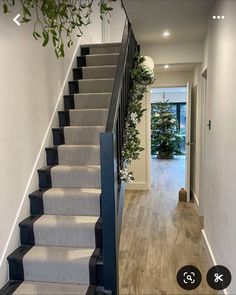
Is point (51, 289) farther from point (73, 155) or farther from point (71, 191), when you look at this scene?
point (73, 155)

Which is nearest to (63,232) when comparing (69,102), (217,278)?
(217,278)

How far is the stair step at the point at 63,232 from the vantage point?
229 centimetres

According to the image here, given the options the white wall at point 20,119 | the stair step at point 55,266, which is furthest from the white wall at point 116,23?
the stair step at point 55,266

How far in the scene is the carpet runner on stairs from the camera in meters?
2.10

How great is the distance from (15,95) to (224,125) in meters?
1.74

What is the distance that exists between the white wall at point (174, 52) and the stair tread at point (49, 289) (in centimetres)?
343

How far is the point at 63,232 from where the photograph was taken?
2332 millimetres

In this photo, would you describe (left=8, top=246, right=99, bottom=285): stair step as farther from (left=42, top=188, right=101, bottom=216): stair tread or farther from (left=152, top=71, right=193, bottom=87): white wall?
(left=152, top=71, right=193, bottom=87): white wall

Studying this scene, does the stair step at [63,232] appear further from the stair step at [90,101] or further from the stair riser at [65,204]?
the stair step at [90,101]

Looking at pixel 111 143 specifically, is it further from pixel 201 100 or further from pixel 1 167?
pixel 201 100

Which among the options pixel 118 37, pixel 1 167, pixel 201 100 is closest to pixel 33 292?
pixel 1 167

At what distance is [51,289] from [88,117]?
75.4 inches

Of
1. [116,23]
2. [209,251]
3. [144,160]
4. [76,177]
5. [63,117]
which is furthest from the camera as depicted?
[116,23]

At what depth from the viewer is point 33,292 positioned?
6.57ft
